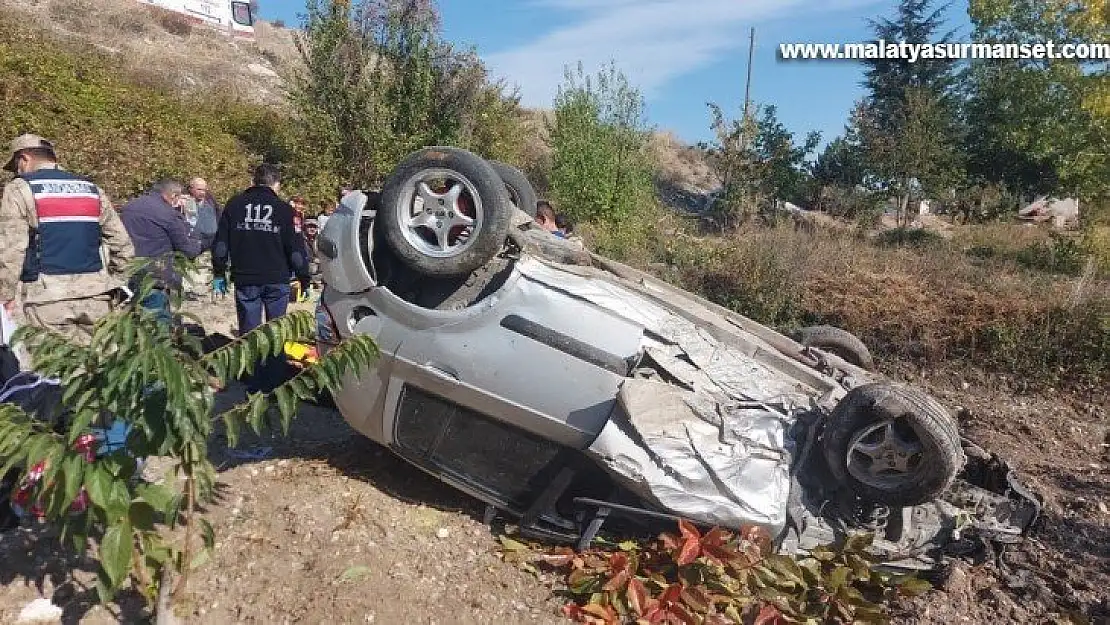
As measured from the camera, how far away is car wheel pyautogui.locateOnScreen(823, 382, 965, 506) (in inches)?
123

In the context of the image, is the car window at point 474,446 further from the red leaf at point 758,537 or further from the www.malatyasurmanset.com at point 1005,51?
the www.malatyasurmanset.com at point 1005,51

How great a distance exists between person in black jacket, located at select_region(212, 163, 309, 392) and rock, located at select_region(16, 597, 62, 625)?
235 centimetres

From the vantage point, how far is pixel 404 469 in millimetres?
4156

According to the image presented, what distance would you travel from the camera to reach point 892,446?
10.5ft

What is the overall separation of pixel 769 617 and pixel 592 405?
3.66 ft

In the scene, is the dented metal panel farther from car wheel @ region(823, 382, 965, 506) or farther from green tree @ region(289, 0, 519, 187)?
green tree @ region(289, 0, 519, 187)

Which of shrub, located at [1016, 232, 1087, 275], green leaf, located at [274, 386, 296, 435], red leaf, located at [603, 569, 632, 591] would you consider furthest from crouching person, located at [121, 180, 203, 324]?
shrub, located at [1016, 232, 1087, 275]

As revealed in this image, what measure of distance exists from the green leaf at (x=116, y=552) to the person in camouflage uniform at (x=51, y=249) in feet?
5.91

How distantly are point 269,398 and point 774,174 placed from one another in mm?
16676

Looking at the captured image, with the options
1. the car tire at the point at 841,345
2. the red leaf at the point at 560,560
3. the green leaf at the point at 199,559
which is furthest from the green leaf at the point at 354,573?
the car tire at the point at 841,345

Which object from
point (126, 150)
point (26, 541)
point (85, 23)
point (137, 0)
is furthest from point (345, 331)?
point (137, 0)

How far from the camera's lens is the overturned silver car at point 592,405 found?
3.18 m

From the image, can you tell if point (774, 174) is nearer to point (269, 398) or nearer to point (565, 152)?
point (565, 152)

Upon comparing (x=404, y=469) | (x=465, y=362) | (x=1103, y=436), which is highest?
(x=465, y=362)
